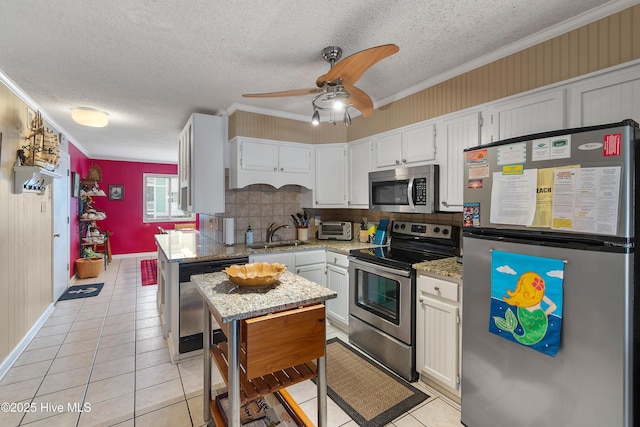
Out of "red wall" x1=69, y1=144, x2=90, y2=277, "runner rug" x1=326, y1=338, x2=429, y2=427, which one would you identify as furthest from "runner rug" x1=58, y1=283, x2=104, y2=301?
"runner rug" x1=326, y1=338, x2=429, y2=427

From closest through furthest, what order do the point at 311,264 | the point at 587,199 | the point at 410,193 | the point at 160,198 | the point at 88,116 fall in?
the point at 587,199
the point at 410,193
the point at 311,264
the point at 88,116
the point at 160,198

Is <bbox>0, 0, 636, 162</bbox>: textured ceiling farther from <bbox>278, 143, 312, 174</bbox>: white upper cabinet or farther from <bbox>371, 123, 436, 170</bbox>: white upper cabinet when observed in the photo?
<bbox>278, 143, 312, 174</bbox>: white upper cabinet

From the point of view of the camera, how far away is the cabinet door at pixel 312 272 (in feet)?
10.4

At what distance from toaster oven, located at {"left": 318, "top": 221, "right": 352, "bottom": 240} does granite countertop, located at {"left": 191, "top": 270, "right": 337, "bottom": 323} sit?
184 cm

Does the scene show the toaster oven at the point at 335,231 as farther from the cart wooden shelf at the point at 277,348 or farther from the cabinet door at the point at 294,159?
the cart wooden shelf at the point at 277,348

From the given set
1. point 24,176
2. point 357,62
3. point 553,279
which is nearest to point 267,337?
point 553,279

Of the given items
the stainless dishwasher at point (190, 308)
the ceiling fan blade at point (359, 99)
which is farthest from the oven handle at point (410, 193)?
the stainless dishwasher at point (190, 308)

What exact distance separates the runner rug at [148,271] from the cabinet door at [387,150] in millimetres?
4385

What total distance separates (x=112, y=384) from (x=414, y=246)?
2.77 m

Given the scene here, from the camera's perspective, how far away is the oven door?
2246 millimetres

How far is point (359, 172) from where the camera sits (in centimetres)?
340

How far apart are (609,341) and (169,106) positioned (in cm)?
396

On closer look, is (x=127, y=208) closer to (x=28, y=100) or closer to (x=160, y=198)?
(x=160, y=198)

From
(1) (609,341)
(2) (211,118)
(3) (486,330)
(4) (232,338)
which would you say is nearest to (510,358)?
(3) (486,330)
